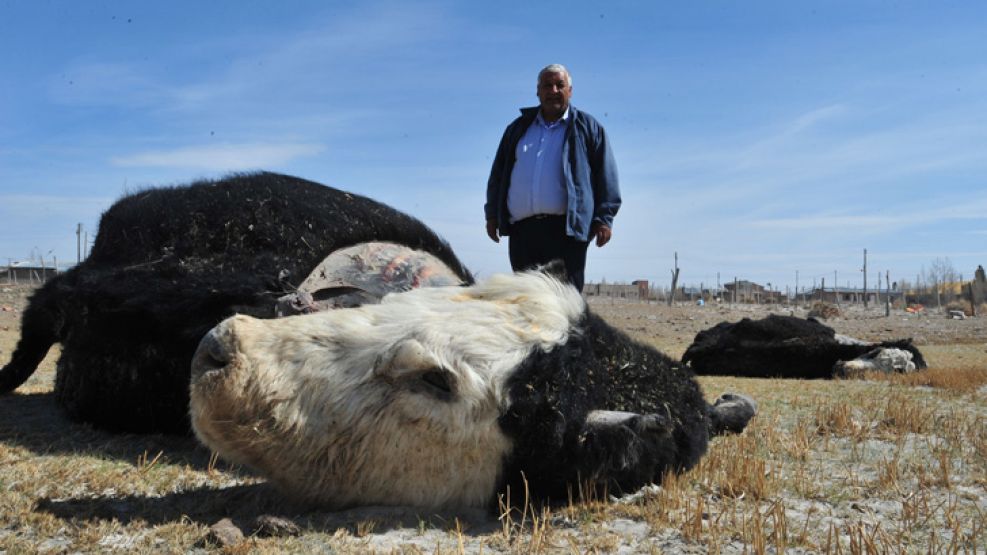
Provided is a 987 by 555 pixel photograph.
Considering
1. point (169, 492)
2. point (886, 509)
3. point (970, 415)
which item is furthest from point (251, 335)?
point (970, 415)

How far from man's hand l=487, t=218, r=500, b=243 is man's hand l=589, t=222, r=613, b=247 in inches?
→ 31.6

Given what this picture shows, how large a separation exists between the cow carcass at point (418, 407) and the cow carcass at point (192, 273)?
3.02ft

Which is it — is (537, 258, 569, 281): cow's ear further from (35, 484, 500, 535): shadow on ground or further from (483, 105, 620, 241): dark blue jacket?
(483, 105, 620, 241): dark blue jacket

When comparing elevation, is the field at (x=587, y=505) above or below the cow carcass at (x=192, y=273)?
below

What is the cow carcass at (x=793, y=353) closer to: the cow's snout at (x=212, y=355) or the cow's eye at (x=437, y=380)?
the cow's eye at (x=437, y=380)

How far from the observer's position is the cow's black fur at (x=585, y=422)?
10.6 feet

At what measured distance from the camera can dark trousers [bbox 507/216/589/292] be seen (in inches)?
234

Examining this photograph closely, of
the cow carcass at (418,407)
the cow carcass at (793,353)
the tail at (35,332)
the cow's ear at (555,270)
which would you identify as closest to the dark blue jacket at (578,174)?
the cow's ear at (555,270)

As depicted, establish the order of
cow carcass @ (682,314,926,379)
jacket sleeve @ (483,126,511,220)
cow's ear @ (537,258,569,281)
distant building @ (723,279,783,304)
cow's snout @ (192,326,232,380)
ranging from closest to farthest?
cow's snout @ (192,326,232,380) < cow's ear @ (537,258,569,281) < jacket sleeve @ (483,126,511,220) < cow carcass @ (682,314,926,379) < distant building @ (723,279,783,304)

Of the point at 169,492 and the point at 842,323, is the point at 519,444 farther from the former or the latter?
the point at 842,323

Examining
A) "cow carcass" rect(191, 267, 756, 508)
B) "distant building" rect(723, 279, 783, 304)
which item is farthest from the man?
"distant building" rect(723, 279, 783, 304)

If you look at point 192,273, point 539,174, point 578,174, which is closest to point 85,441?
point 192,273

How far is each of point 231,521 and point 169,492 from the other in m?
0.76

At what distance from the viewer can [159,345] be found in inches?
173
